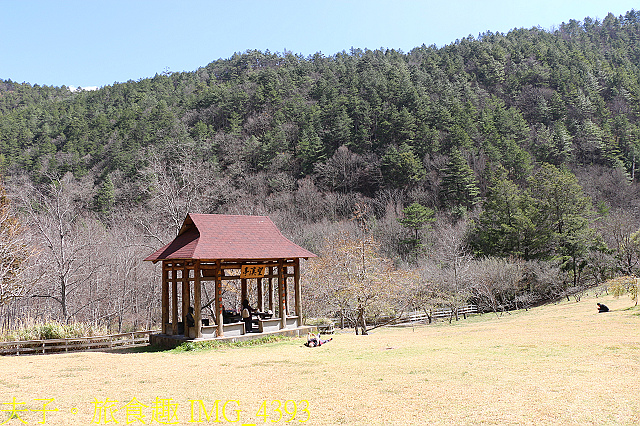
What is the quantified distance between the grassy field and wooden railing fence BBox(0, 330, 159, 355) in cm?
211

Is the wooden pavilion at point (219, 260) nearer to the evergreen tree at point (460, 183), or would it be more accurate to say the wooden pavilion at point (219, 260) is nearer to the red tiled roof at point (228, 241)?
the red tiled roof at point (228, 241)

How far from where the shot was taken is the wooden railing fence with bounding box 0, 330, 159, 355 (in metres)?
15.1

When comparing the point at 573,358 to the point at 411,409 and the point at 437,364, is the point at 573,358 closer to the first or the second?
the point at 437,364

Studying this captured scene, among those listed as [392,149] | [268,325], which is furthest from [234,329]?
[392,149]

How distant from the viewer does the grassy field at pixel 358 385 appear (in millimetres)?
6473

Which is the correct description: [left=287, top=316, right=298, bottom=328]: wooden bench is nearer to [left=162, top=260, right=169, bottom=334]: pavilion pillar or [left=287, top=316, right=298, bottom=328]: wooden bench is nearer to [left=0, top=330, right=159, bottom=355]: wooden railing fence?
[left=162, top=260, right=169, bottom=334]: pavilion pillar

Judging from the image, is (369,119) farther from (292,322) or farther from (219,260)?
(219,260)

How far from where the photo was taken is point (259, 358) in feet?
40.4

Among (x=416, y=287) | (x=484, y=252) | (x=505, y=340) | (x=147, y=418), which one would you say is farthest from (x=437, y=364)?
(x=484, y=252)

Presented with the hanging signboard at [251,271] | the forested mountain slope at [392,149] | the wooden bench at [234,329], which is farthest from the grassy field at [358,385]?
the forested mountain slope at [392,149]

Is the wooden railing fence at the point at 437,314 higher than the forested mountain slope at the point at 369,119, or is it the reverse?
the forested mountain slope at the point at 369,119

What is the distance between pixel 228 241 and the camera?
52.2ft

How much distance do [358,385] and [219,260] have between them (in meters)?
8.14

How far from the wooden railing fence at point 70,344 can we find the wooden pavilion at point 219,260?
2.52 m
